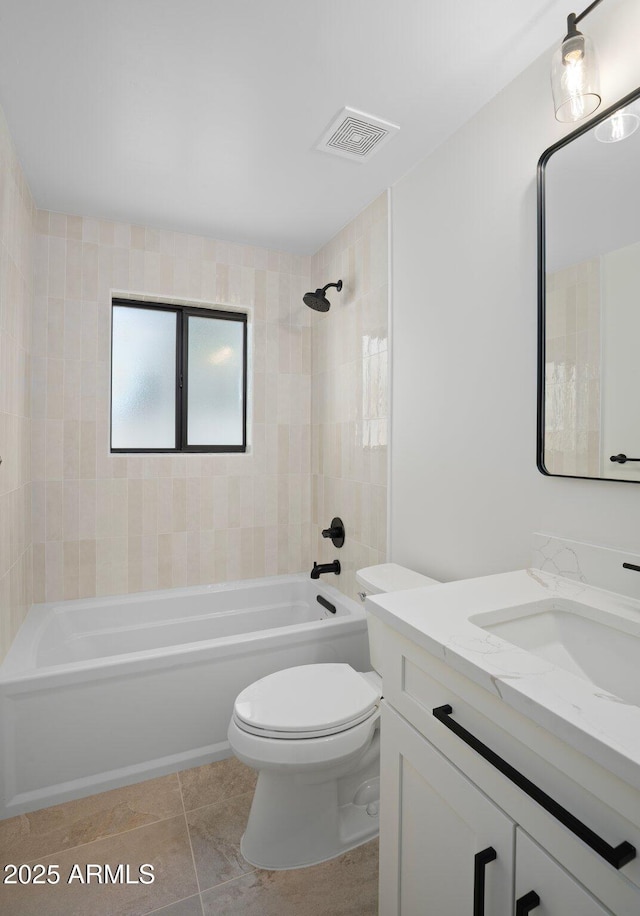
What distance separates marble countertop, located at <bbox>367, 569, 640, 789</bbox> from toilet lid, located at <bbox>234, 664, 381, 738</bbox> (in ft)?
1.93

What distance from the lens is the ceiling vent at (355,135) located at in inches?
67.2

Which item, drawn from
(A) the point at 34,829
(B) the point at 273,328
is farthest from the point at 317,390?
(A) the point at 34,829

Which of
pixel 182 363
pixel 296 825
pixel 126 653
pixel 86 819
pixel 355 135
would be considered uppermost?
pixel 355 135

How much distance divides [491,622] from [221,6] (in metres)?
1.68

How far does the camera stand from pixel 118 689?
185 centimetres

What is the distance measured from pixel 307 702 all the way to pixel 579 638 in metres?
0.85

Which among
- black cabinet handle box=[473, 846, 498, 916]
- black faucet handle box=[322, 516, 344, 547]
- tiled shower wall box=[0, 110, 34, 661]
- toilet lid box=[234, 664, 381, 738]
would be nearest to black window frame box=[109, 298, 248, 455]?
tiled shower wall box=[0, 110, 34, 661]

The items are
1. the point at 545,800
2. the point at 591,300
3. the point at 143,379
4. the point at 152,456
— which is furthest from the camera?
the point at 143,379

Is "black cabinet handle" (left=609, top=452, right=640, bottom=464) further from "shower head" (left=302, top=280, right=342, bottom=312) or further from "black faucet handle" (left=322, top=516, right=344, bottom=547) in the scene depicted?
"shower head" (left=302, top=280, right=342, bottom=312)

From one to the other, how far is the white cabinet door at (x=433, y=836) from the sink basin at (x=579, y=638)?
29cm

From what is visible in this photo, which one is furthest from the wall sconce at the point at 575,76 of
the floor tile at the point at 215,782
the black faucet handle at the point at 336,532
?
the floor tile at the point at 215,782

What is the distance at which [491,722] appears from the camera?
77 centimetres

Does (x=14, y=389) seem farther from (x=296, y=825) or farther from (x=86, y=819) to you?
(x=296, y=825)

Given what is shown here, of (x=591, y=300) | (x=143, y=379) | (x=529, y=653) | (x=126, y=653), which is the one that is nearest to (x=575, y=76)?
(x=591, y=300)
